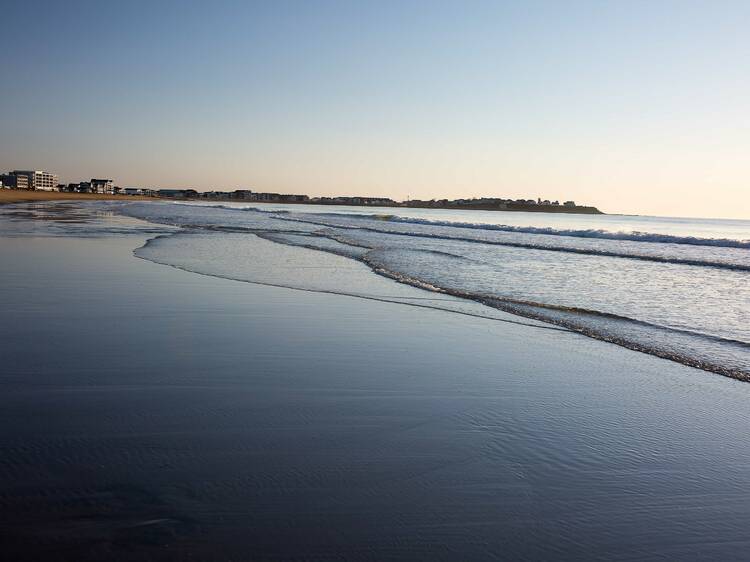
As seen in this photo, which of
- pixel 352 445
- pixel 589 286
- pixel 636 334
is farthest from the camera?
pixel 589 286

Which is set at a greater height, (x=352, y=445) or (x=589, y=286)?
(x=589, y=286)

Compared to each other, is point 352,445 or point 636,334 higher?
point 636,334

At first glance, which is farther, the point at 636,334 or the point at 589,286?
the point at 589,286

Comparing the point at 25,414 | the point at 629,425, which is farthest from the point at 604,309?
the point at 25,414

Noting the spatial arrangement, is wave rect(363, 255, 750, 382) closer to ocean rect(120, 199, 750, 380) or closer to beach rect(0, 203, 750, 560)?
ocean rect(120, 199, 750, 380)

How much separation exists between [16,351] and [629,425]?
5.63 metres

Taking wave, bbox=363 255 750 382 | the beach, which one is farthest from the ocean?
the beach

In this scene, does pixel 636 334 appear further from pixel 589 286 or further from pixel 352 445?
pixel 352 445

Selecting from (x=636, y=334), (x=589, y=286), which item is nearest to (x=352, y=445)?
(x=636, y=334)

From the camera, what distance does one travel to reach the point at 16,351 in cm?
526

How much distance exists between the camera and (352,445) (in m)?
3.58

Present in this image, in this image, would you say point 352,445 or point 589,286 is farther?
point 589,286

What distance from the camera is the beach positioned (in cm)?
257

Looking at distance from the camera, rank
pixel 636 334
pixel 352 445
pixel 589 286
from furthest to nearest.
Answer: pixel 589 286 < pixel 636 334 < pixel 352 445
